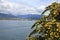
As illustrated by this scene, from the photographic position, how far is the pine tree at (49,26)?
4.05 metres

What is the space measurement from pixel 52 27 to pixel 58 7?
0.52 m

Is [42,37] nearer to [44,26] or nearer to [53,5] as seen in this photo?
[44,26]

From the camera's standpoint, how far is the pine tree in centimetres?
405

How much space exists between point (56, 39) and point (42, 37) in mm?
378

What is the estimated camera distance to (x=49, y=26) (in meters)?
4.12

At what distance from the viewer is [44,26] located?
4.20m

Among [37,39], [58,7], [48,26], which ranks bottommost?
[37,39]

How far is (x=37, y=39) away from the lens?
4.33 m

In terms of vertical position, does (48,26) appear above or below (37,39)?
above

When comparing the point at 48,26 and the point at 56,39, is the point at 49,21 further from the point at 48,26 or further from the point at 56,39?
the point at 56,39

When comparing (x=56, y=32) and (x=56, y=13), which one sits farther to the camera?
(x=56, y=13)

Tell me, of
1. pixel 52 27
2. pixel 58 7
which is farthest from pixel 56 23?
pixel 58 7

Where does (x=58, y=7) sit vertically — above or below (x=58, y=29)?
above

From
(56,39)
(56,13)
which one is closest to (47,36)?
(56,39)
